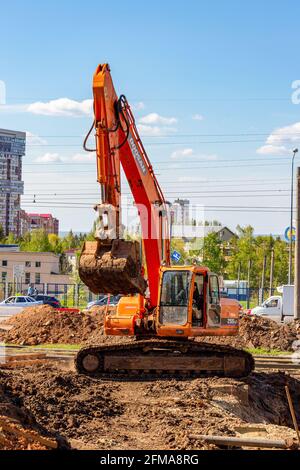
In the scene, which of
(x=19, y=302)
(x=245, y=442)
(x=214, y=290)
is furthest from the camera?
(x=19, y=302)

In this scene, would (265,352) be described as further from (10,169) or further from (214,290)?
(10,169)

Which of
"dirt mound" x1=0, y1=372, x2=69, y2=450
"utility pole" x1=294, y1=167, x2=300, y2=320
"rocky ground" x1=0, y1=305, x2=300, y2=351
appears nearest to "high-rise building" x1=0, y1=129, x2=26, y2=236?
"utility pole" x1=294, y1=167, x2=300, y2=320

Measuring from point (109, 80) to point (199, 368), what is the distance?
7.01 m

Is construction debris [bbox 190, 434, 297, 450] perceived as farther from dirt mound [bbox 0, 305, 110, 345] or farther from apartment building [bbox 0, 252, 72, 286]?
apartment building [bbox 0, 252, 72, 286]

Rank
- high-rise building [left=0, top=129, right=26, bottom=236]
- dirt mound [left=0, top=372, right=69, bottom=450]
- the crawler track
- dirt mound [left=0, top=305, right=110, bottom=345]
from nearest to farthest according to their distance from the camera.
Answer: dirt mound [left=0, top=372, right=69, bottom=450]
the crawler track
dirt mound [left=0, top=305, right=110, bottom=345]
high-rise building [left=0, top=129, right=26, bottom=236]

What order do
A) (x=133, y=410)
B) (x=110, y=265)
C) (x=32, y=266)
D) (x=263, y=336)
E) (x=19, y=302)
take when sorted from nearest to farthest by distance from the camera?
(x=133, y=410) → (x=110, y=265) → (x=263, y=336) → (x=19, y=302) → (x=32, y=266)

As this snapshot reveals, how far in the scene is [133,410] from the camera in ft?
45.5

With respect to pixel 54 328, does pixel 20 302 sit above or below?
below

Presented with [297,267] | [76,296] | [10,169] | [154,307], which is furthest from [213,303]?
[10,169]

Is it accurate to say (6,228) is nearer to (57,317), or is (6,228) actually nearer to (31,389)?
(57,317)

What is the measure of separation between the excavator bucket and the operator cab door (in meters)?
2.36

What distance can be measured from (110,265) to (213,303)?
3.45m

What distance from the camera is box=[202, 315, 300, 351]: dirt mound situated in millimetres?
28188

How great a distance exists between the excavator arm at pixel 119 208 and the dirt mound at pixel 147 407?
7.37 feet
